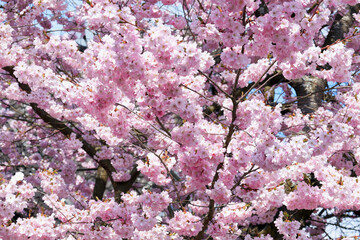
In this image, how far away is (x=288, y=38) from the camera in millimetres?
3680

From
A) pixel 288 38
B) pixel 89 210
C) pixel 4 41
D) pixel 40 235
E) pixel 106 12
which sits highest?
pixel 4 41

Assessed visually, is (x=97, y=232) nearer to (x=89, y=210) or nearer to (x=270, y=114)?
(x=89, y=210)

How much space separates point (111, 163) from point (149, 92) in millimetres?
3638

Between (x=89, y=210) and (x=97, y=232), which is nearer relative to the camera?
(x=97, y=232)

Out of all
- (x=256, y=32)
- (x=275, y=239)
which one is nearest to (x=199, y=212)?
(x=275, y=239)

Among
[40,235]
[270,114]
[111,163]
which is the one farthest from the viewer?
[111,163]

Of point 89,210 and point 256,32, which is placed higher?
point 256,32

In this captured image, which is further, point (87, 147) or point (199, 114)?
point (87, 147)

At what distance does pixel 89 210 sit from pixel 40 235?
0.91 m

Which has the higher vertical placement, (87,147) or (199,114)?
(87,147)

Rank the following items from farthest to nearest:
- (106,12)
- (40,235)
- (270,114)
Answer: (40,235) → (270,114) → (106,12)

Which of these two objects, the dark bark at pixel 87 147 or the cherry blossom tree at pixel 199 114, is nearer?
the cherry blossom tree at pixel 199 114

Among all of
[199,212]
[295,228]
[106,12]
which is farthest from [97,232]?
[106,12]

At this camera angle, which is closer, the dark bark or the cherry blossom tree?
the cherry blossom tree
